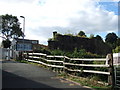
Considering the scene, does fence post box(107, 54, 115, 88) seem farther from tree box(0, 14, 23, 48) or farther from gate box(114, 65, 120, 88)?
tree box(0, 14, 23, 48)

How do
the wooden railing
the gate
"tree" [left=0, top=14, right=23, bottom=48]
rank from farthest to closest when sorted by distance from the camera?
"tree" [left=0, top=14, right=23, bottom=48] < the wooden railing < the gate

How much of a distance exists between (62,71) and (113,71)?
17.8 ft

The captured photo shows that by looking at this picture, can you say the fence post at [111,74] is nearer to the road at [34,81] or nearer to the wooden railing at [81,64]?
the wooden railing at [81,64]

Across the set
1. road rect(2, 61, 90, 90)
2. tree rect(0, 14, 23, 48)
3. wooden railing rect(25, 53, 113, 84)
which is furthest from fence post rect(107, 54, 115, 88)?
tree rect(0, 14, 23, 48)

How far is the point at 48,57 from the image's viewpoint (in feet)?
57.6

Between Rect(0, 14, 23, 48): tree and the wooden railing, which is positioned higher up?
Rect(0, 14, 23, 48): tree

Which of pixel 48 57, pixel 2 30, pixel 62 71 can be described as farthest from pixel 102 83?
pixel 2 30

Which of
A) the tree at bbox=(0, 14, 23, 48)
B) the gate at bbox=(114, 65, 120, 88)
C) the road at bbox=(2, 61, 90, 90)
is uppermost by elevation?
the tree at bbox=(0, 14, 23, 48)

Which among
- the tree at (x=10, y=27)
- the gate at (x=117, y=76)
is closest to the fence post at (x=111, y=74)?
the gate at (x=117, y=76)

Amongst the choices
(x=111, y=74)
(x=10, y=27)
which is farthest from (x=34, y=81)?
(x=10, y=27)

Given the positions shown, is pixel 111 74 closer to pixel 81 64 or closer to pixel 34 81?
pixel 81 64

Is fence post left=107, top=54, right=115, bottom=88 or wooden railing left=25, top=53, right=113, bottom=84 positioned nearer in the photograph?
fence post left=107, top=54, right=115, bottom=88

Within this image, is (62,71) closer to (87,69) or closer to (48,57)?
(87,69)

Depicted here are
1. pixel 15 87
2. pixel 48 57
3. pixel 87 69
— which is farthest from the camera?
pixel 48 57
